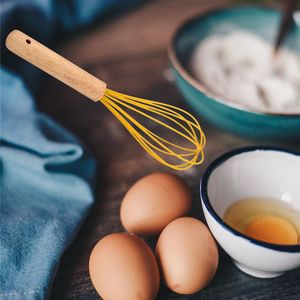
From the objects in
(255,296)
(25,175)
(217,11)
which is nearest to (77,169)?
(25,175)

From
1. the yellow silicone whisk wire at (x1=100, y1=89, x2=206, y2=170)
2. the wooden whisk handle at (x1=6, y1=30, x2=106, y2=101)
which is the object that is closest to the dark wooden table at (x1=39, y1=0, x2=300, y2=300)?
the yellow silicone whisk wire at (x1=100, y1=89, x2=206, y2=170)

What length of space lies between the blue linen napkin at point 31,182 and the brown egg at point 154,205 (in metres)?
0.08

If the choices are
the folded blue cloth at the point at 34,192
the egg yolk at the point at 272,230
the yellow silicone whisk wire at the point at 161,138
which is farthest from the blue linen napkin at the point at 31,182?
the egg yolk at the point at 272,230

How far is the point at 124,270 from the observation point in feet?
1.55

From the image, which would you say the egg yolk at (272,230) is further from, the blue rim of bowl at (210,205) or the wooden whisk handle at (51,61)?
the wooden whisk handle at (51,61)

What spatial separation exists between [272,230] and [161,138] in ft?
0.70

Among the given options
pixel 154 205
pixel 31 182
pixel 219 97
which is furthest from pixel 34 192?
pixel 219 97

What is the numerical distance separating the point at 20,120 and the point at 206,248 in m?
0.38

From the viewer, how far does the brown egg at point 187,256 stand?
491 mm

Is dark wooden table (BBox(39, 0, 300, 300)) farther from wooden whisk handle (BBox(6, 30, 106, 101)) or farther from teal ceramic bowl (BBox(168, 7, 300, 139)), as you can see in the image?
wooden whisk handle (BBox(6, 30, 106, 101))

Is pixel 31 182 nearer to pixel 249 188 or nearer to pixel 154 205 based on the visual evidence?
pixel 154 205

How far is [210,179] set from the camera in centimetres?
55

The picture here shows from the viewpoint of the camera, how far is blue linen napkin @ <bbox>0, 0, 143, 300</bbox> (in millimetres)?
538

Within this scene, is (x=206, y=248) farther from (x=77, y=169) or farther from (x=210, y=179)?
(x=77, y=169)
